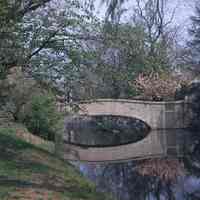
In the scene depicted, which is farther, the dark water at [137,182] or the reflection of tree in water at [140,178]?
the reflection of tree in water at [140,178]

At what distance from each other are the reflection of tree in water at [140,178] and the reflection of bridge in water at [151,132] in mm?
2782

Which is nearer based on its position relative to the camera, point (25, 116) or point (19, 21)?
point (19, 21)

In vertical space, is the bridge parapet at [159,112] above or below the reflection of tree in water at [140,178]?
below

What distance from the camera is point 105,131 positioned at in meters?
35.2

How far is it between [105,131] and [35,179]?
24878 millimetres

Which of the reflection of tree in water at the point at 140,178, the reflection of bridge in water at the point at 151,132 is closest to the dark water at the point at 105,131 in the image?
the reflection of bridge in water at the point at 151,132

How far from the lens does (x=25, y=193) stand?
844 centimetres

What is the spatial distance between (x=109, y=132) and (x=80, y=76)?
24294 millimetres

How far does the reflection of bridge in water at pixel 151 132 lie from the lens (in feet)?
76.5

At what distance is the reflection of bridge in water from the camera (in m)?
23.3

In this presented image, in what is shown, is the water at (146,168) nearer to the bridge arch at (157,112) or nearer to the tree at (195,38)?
the bridge arch at (157,112)

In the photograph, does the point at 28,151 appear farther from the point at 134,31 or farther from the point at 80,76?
the point at 134,31

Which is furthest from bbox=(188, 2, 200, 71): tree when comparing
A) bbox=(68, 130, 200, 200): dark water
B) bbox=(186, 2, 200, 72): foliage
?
bbox=(68, 130, 200, 200): dark water

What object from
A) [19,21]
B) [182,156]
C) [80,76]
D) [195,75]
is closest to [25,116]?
[182,156]
